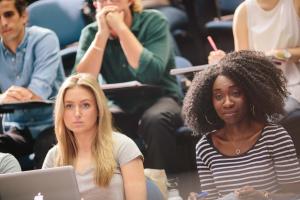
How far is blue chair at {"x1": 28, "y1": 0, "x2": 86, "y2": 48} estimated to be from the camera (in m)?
3.33

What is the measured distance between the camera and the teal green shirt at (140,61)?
10.5 feet

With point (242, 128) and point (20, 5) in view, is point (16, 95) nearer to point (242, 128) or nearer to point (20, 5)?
point (20, 5)

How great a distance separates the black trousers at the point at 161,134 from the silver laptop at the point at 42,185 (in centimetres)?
69

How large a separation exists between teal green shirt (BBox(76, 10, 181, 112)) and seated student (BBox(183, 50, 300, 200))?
227 mm

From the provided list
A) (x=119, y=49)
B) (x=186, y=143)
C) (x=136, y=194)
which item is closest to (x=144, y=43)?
(x=119, y=49)

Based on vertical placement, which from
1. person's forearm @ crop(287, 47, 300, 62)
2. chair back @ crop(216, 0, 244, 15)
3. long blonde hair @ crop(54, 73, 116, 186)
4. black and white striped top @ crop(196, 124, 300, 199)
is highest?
chair back @ crop(216, 0, 244, 15)

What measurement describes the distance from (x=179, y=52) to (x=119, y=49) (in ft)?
0.82

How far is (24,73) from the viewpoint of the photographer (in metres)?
3.37

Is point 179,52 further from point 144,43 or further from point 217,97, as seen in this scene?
point 217,97

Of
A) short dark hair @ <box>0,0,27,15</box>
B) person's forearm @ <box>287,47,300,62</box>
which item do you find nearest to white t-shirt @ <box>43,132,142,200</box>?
person's forearm @ <box>287,47,300,62</box>

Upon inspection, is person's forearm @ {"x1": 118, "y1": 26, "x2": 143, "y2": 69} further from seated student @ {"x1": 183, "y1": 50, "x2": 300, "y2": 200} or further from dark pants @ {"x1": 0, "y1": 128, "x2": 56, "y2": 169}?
dark pants @ {"x1": 0, "y1": 128, "x2": 56, "y2": 169}

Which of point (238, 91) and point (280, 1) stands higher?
point (280, 1)

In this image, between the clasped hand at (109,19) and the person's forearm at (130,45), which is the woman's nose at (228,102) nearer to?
the person's forearm at (130,45)

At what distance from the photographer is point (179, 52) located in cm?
324
